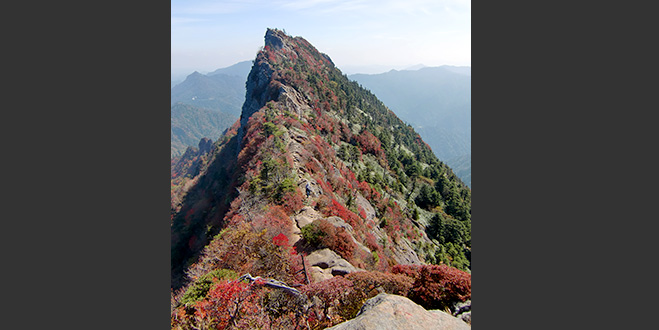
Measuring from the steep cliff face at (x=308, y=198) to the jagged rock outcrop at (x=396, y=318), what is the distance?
5162 mm

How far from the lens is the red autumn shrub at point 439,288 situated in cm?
955

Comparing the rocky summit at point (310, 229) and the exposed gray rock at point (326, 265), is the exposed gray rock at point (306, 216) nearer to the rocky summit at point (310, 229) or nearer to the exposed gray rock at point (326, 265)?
the rocky summit at point (310, 229)

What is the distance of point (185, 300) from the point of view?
35.1 ft

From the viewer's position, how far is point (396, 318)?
6652 millimetres

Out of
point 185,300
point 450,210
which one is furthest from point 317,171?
point 450,210

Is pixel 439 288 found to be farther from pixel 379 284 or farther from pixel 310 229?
pixel 310 229

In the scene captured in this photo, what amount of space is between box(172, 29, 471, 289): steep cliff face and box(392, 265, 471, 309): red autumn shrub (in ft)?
13.8

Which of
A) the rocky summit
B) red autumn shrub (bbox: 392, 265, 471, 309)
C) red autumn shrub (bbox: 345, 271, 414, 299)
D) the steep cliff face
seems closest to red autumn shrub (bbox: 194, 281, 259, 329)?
the rocky summit

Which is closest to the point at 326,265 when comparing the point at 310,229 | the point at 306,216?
the point at 310,229

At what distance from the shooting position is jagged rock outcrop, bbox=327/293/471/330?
644 cm

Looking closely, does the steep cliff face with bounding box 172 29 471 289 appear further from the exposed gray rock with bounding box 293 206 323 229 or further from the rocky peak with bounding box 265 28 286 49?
the rocky peak with bounding box 265 28 286 49

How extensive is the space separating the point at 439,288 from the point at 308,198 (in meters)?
13.3

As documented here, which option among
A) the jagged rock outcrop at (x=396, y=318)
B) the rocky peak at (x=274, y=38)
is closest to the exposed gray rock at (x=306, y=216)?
the jagged rock outcrop at (x=396, y=318)
